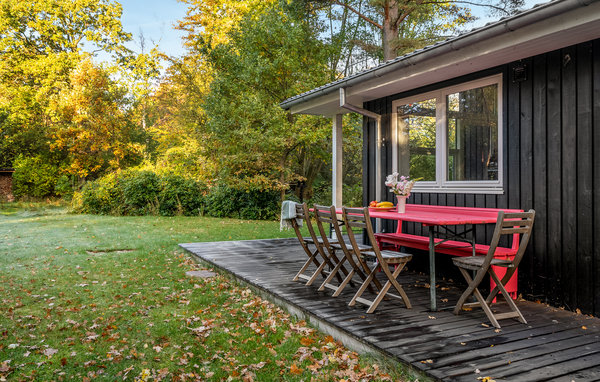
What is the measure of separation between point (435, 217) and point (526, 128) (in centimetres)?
137

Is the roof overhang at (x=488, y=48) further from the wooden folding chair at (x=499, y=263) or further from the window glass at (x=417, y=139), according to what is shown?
the wooden folding chair at (x=499, y=263)

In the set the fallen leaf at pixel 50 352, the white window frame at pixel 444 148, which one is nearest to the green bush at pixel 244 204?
the white window frame at pixel 444 148

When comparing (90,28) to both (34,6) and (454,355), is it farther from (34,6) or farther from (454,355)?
(454,355)

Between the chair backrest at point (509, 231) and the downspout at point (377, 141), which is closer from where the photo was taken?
Answer: the chair backrest at point (509, 231)

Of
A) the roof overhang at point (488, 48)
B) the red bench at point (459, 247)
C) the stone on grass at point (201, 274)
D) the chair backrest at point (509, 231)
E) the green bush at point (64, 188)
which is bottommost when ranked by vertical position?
the stone on grass at point (201, 274)

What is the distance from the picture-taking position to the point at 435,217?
429cm

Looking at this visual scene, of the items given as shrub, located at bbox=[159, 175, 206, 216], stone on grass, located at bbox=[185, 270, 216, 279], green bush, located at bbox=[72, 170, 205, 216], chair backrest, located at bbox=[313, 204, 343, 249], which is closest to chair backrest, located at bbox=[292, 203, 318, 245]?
chair backrest, located at bbox=[313, 204, 343, 249]

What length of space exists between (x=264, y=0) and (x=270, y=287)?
1509cm

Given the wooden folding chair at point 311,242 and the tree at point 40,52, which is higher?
the tree at point 40,52

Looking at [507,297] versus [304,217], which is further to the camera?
[304,217]

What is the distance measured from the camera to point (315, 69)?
1410cm

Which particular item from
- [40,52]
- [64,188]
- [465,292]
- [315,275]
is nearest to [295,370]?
[465,292]

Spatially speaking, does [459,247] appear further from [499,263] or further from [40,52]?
[40,52]

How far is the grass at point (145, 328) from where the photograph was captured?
3.07 m
